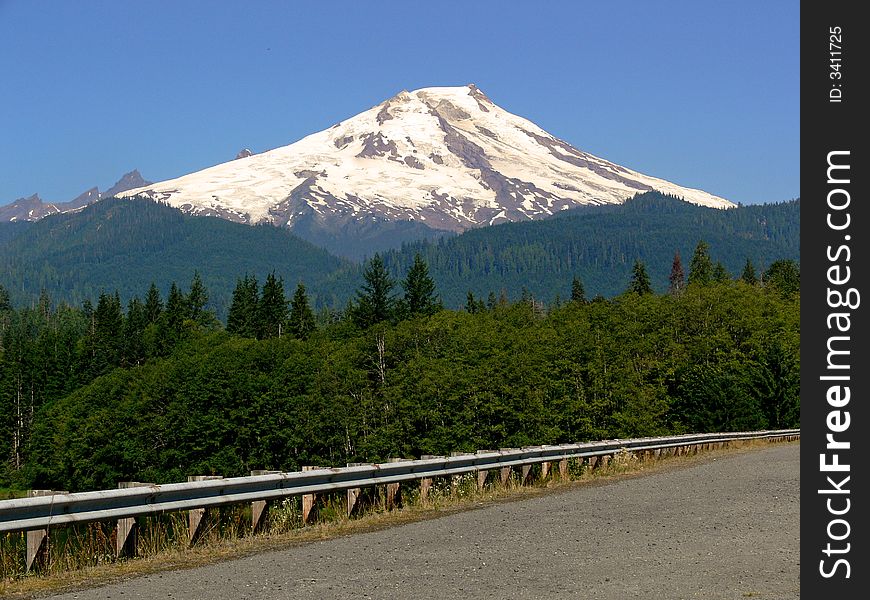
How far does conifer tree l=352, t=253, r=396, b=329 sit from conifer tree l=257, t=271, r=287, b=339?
16447mm

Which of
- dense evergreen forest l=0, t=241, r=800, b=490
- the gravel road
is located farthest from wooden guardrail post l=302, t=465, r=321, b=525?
dense evergreen forest l=0, t=241, r=800, b=490

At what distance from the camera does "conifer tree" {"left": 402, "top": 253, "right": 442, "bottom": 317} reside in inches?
4380

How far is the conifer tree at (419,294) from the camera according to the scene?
111m

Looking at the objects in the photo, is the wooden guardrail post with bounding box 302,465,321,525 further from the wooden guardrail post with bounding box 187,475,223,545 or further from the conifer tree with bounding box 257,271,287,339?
the conifer tree with bounding box 257,271,287,339

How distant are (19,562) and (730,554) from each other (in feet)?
25.1

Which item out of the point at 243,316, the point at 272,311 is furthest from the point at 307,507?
the point at 272,311

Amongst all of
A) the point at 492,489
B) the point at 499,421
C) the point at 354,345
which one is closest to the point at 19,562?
the point at 492,489

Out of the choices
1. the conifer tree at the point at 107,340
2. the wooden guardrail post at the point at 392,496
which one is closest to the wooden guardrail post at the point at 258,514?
the wooden guardrail post at the point at 392,496

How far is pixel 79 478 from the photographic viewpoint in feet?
282

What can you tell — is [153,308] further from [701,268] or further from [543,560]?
[543,560]

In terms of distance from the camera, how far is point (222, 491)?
14.5 metres

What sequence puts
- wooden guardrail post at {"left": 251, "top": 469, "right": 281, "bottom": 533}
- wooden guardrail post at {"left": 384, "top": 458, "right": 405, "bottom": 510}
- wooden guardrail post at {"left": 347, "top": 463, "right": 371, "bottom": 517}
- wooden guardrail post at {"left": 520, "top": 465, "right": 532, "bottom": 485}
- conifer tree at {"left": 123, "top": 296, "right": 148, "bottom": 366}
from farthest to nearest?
1. conifer tree at {"left": 123, "top": 296, "right": 148, "bottom": 366}
2. wooden guardrail post at {"left": 520, "top": 465, "right": 532, "bottom": 485}
3. wooden guardrail post at {"left": 384, "top": 458, "right": 405, "bottom": 510}
4. wooden guardrail post at {"left": 347, "top": 463, "right": 371, "bottom": 517}
5. wooden guardrail post at {"left": 251, "top": 469, "right": 281, "bottom": 533}
